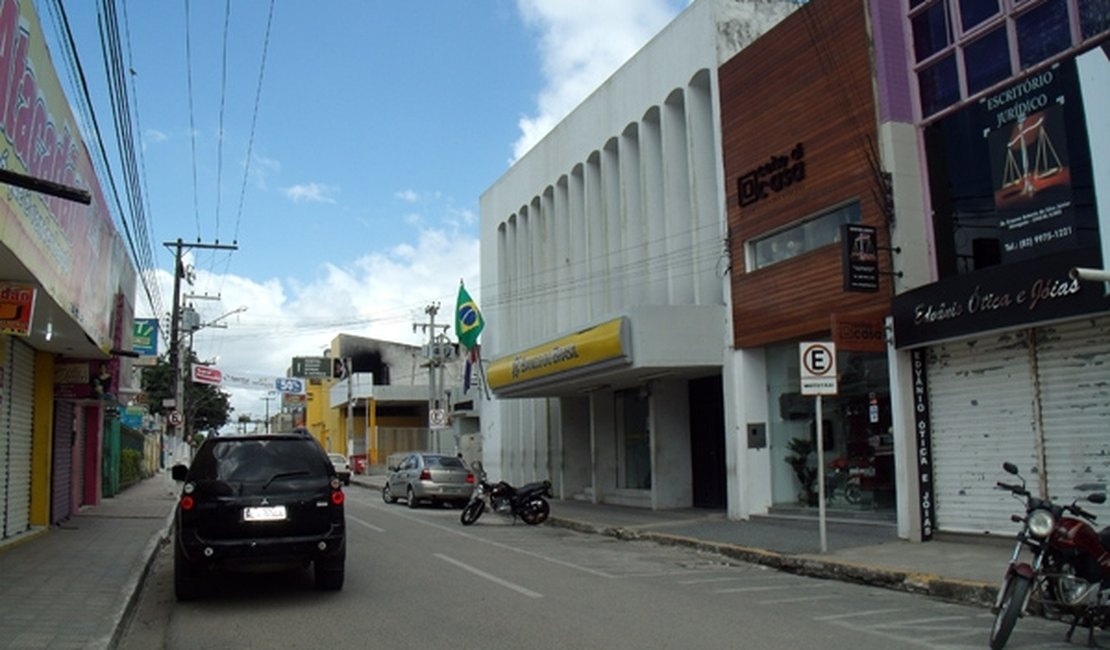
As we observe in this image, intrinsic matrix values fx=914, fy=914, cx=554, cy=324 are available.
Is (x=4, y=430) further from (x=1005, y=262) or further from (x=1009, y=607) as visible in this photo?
(x=1005, y=262)

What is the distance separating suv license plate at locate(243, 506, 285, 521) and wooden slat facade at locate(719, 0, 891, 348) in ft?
31.0

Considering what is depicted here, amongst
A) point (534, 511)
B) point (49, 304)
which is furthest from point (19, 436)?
point (534, 511)

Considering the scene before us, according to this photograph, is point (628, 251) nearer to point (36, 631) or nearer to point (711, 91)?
point (711, 91)

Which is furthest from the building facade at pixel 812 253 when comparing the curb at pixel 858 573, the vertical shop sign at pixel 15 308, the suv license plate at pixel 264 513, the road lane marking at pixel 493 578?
the vertical shop sign at pixel 15 308

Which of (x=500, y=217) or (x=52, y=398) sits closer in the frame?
(x=52, y=398)

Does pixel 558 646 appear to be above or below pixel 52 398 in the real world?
below

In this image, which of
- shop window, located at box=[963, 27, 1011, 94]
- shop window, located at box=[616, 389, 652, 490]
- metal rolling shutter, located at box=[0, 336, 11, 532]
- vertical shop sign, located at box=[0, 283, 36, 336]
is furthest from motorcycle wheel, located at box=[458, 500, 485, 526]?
shop window, located at box=[963, 27, 1011, 94]

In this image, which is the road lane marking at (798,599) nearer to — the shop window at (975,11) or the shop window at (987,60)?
the shop window at (987,60)

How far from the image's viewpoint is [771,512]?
17344mm

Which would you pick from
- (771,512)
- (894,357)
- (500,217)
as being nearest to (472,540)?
(771,512)

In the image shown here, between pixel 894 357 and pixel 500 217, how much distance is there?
64.6 ft

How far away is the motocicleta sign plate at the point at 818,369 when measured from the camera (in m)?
12.7

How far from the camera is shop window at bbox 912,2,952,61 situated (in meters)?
14.0

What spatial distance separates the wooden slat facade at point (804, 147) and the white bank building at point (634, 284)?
0.75 metres
